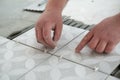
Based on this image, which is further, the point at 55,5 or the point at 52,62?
the point at 55,5

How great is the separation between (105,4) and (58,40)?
474mm

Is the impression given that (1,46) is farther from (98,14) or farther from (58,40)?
(98,14)

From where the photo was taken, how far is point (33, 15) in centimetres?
121

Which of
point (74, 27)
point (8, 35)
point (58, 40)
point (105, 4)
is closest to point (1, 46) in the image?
point (8, 35)

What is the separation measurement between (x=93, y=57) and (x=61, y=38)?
19 centimetres

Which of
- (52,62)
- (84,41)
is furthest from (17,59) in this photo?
(84,41)

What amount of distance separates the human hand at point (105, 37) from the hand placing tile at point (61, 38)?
0.12 metres

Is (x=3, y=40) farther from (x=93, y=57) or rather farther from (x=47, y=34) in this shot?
(x=93, y=57)

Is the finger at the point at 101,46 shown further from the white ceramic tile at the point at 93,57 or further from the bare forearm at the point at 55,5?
the bare forearm at the point at 55,5

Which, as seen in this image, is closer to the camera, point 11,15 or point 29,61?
point 29,61

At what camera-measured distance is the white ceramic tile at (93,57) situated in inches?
31.7

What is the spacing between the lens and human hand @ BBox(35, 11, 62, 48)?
857 millimetres

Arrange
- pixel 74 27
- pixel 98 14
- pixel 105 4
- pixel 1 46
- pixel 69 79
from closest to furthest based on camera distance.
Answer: pixel 69 79, pixel 1 46, pixel 74 27, pixel 98 14, pixel 105 4

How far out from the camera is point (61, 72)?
2.57 ft
